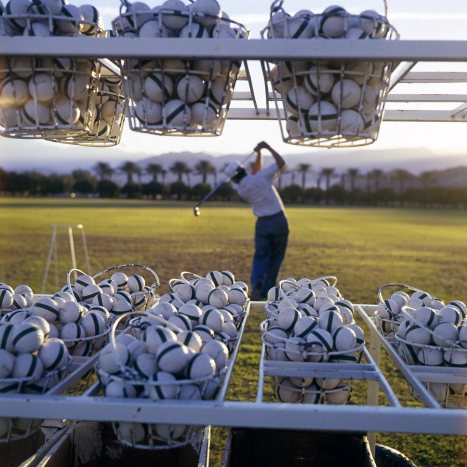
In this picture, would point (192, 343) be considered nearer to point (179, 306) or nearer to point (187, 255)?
point (179, 306)

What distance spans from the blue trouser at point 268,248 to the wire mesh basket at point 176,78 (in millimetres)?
6291

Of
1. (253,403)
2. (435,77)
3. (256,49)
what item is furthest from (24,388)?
(435,77)

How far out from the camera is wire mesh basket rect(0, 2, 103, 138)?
7.79 ft

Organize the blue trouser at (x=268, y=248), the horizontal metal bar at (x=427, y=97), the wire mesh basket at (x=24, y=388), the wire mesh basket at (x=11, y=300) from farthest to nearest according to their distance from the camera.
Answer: the blue trouser at (x=268, y=248) → the horizontal metal bar at (x=427, y=97) → the wire mesh basket at (x=11, y=300) → the wire mesh basket at (x=24, y=388)

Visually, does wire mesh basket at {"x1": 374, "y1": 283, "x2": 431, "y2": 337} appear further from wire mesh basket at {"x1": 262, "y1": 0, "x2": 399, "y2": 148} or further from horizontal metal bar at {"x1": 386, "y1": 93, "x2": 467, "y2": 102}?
horizontal metal bar at {"x1": 386, "y1": 93, "x2": 467, "y2": 102}

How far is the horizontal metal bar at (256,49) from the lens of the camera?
2182 mm

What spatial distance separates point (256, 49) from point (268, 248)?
6.92 metres

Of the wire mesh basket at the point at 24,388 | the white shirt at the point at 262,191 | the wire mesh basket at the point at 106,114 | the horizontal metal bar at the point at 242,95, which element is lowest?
the wire mesh basket at the point at 24,388

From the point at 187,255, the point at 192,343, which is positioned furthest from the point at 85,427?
the point at 187,255

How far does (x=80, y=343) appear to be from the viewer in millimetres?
2488

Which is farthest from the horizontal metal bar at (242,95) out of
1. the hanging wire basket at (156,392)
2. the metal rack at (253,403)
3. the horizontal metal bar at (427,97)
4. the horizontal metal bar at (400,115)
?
the hanging wire basket at (156,392)

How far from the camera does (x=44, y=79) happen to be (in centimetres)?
246

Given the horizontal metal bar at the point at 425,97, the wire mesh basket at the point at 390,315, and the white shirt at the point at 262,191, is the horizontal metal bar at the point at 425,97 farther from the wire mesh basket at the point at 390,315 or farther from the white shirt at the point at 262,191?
the white shirt at the point at 262,191

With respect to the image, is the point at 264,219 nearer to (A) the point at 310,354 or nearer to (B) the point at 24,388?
(A) the point at 310,354
